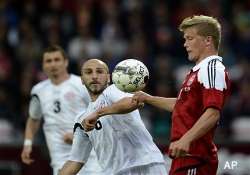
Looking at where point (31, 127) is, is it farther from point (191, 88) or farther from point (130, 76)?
point (191, 88)

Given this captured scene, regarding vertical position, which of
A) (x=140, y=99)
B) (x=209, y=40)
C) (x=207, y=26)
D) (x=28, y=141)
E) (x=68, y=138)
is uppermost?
(x=207, y=26)

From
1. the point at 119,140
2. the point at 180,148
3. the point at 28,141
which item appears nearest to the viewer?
the point at 180,148

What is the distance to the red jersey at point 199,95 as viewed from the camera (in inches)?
264

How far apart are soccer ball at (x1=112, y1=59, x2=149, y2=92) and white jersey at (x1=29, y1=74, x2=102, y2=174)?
125 inches

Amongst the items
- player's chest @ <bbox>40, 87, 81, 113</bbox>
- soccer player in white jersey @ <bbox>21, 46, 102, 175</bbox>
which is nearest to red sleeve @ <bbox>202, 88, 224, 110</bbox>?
soccer player in white jersey @ <bbox>21, 46, 102, 175</bbox>

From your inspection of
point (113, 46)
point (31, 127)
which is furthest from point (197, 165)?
point (113, 46)

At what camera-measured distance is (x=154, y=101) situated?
7.59 m

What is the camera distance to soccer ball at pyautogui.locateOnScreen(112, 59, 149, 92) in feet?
24.9

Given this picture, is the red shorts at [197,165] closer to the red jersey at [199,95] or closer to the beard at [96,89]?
the red jersey at [199,95]

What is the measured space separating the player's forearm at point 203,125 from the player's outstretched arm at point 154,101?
105cm

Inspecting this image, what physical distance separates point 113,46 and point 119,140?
8.70 m

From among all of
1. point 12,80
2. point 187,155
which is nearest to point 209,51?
point 187,155

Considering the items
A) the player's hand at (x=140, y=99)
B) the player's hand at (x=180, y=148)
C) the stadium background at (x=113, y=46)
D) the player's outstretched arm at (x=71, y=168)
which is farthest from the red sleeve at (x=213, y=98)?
the stadium background at (x=113, y=46)

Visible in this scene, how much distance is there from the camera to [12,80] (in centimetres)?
1588
